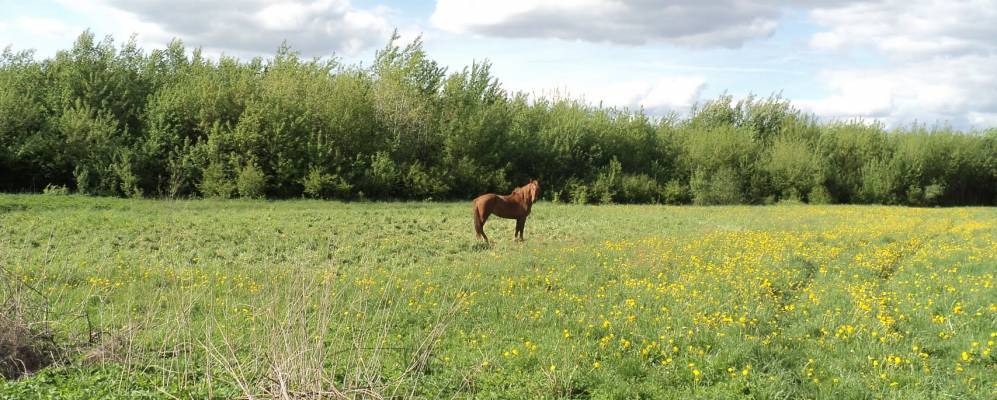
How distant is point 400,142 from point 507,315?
3382 cm

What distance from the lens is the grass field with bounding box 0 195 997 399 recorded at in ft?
24.6

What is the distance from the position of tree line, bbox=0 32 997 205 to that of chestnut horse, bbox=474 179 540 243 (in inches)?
465

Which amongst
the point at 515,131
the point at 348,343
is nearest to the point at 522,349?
the point at 348,343

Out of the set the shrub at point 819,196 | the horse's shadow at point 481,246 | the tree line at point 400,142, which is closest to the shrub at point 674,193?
the tree line at point 400,142

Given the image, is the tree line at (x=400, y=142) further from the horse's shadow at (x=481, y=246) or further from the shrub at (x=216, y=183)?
the horse's shadow at (x=481, y=246)

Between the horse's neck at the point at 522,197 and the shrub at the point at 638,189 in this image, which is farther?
the shrub at the point at 638,189

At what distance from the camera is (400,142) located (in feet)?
143

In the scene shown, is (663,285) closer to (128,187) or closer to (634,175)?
(128,187)

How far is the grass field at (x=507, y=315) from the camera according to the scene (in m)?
7.50

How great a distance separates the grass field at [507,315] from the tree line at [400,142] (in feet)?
39.9

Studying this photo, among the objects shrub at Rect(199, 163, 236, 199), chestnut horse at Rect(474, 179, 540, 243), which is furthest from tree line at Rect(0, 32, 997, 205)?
chestnut horse at Rect(474, 179, 540, 243)

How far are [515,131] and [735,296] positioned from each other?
122 feet

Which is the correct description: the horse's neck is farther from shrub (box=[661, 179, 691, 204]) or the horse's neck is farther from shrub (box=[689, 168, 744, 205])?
shrub (box=[689, 168, 744, 205])

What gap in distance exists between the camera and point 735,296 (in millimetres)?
11781
